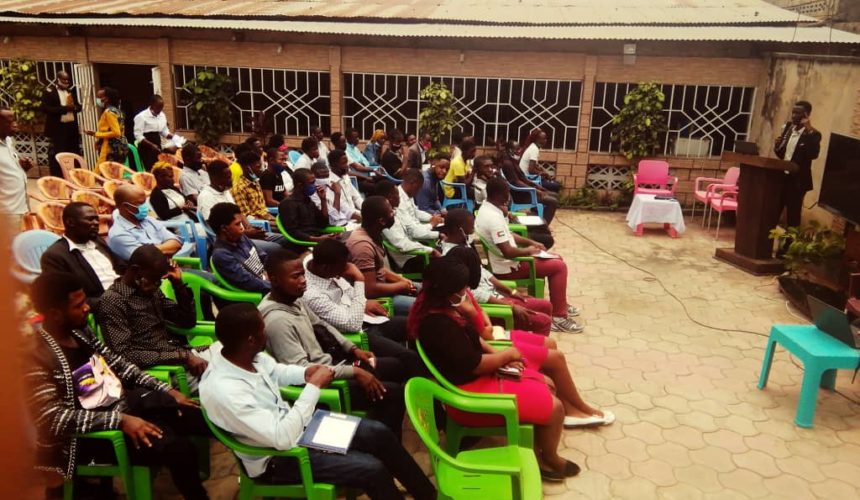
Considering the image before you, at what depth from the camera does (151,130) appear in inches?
377

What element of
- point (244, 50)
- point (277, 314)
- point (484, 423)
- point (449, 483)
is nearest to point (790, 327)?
point (484, 423)

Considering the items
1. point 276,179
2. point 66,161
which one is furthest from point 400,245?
point 66,161

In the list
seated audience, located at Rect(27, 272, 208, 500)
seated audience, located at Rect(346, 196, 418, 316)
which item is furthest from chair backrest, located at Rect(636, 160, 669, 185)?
seated audience, located at Rect(27, 272, 208, 500)

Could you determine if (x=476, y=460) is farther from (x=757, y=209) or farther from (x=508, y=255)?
(x=757, y=209)

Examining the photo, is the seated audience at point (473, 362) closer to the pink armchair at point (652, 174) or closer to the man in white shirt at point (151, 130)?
the pink armchair at point (652, 174)

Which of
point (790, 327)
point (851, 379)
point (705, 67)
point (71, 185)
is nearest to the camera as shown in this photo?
point (790, 327)

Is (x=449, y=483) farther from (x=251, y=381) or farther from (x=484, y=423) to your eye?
(x=251, y=381)

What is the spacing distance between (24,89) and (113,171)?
4758mm

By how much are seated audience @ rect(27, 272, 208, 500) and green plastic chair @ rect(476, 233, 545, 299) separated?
10.3 ft

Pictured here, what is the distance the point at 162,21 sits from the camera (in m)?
10.9

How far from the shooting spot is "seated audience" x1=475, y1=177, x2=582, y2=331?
5.71 metres

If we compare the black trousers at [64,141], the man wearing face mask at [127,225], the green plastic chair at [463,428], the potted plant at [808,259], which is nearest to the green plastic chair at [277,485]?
the green plastic chair at [463,428]

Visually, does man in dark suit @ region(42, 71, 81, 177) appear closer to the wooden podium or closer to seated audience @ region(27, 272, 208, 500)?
seated audience @ region(27, 272, 208, 500)

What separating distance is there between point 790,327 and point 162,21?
1038cm
